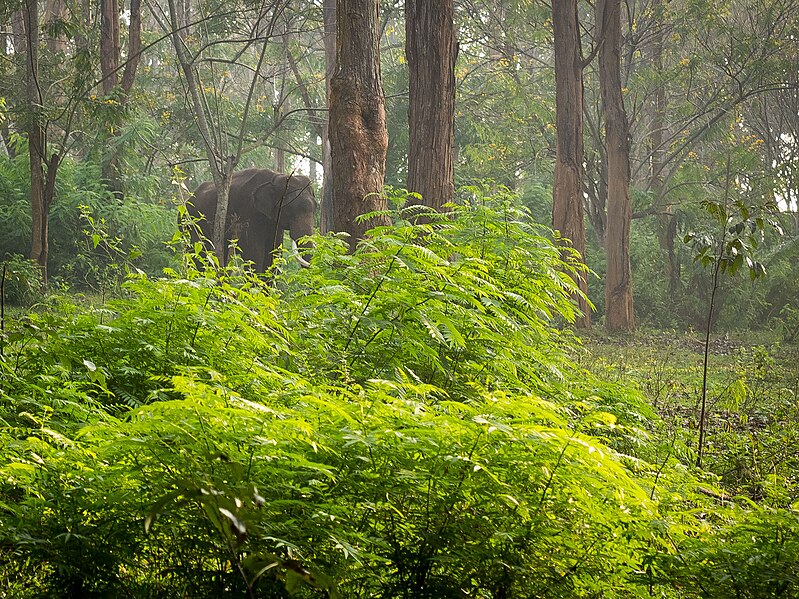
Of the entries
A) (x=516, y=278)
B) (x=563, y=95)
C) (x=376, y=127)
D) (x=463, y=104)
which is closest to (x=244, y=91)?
(x=463, y=104)

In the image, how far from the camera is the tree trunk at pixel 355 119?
31.9 feet

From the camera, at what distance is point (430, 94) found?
441 inches

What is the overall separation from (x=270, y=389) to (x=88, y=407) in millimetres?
810

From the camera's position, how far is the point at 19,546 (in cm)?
287

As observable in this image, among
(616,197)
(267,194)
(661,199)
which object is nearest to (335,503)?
(616,197)

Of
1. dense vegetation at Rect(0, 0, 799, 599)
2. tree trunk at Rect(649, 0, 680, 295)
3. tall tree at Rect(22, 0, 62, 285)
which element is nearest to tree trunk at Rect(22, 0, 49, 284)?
tall tree at Rect(22, 0, 62, 285)

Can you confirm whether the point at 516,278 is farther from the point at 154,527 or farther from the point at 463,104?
the point at 463,104

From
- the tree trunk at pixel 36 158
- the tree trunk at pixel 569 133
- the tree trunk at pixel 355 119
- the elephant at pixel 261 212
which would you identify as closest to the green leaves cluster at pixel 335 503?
the tree trunk at pixel 355 119

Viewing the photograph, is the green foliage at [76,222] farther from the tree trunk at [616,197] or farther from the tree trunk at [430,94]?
the tree trunk at [616,197]

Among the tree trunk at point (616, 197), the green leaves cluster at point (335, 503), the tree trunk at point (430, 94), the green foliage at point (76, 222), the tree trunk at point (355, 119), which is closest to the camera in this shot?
the green leaves cluster at point (335, 503)

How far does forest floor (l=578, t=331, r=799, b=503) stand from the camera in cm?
652

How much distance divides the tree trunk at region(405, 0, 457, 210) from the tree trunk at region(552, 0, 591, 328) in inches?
274

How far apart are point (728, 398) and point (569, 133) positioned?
35.2 feet

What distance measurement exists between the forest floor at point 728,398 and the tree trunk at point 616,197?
1.19 metres
